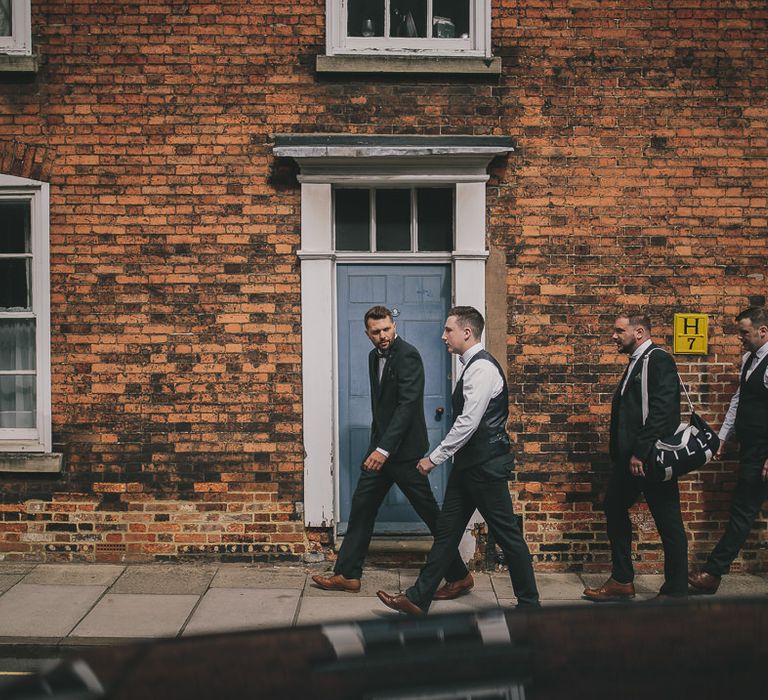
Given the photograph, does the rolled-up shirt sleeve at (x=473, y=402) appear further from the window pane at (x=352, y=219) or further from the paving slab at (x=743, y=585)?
the paving slab at (x=743, y=585)

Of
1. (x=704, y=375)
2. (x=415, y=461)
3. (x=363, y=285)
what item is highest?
(x=363, y=285)

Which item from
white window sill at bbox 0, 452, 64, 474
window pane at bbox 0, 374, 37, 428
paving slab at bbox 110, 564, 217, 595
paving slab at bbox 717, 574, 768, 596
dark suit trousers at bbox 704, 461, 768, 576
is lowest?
paving slab at bbox 717, 574, 768, 596

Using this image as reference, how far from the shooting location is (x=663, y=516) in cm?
620

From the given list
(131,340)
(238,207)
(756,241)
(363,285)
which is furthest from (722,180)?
(131,340)

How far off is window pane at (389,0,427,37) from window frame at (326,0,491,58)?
85mm

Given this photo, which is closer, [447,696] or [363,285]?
A: [447,696]

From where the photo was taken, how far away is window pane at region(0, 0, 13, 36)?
7406 millimetres

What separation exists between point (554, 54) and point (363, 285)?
2.44 metres

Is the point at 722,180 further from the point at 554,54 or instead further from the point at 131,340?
the point at 131,340

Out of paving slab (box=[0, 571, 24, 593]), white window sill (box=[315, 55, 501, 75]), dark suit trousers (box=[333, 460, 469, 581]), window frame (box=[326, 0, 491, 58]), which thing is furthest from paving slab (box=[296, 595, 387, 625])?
window frame (box=[326, 0, 491, 58])

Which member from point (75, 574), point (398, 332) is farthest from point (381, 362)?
point (75, 574)

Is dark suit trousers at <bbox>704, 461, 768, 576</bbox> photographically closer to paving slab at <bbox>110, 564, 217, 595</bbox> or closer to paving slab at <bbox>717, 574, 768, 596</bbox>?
paving slab at <bbox>717, 574, 768, 596</bbox>

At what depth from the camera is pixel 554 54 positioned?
7242 millimetres

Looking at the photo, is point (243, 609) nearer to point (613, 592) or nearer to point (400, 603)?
point (400, 603)
